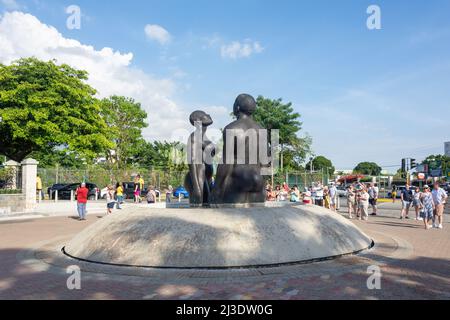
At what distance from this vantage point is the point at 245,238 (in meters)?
7.41

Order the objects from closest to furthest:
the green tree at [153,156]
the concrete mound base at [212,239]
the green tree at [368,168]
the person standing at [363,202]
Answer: the concrete mound base at [212,239] < the person standing at [363,202] < the green tree at [153,156] < the green tree at [368,168]

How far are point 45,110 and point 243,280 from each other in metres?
30.5

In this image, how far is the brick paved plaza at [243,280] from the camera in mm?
5547

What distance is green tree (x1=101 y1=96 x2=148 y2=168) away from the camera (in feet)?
171

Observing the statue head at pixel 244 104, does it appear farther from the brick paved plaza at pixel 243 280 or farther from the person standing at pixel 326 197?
the person standing at pixel 326 197

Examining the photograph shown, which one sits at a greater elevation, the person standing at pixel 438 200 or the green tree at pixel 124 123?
the green tree at pixel 124 123

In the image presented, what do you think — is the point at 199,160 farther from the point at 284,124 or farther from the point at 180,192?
the point at 284,124

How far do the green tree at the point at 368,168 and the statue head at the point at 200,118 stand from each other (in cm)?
13406

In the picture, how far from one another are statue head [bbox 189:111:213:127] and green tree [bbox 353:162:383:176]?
13406 cm

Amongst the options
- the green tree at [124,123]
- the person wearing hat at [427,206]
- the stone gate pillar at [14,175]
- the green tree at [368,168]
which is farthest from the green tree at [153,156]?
the green tree at [368,168]

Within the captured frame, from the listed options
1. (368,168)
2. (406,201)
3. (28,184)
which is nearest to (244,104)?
(406,201)
